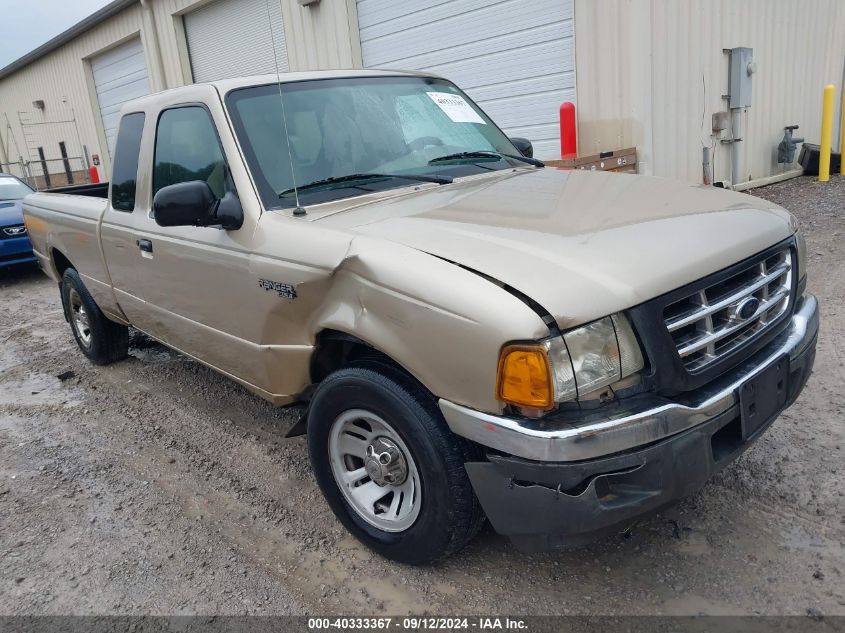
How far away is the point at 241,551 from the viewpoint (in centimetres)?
289

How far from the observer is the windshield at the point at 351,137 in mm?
3068

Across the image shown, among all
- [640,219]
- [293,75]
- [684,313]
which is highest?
[293,75]

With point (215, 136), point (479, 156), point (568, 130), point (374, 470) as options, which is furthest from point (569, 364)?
point (568, 130)

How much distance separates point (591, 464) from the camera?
6.54 feet

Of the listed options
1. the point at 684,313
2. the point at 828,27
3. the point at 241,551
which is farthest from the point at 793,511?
the point at 828,27

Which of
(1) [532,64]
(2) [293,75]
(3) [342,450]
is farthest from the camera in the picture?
(1) [532,64]

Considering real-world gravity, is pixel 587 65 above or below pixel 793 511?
above

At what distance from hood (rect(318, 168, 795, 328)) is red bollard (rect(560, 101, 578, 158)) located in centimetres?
526

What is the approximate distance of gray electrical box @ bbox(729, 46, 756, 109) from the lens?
8.95m

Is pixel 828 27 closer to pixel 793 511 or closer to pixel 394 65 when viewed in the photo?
pixel 394 65

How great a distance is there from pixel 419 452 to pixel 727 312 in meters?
1.20

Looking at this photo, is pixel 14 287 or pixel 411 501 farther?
pixel 14 287

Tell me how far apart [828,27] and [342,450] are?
12582 mm

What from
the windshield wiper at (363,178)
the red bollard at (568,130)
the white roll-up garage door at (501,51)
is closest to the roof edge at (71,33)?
the white roll-up garage door at (501,51)
